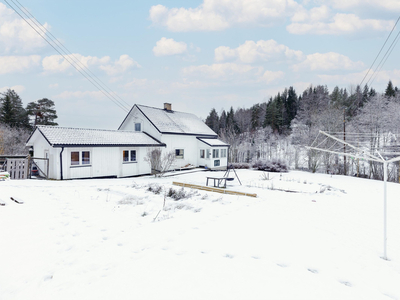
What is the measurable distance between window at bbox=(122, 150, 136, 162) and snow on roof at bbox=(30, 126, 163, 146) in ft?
2.53

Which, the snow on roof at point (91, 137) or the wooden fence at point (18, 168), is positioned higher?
the snow on roof at point (91, 137)

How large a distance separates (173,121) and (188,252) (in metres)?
19.9

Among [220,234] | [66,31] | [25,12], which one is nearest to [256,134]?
[66,31]

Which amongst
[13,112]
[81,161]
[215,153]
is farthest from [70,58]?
[13,112]

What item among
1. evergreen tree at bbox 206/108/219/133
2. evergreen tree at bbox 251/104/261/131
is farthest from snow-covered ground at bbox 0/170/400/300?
evergreen tree at bbox 206/108/219/133

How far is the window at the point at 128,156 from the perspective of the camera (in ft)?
55.7

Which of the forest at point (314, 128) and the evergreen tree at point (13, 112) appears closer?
the forest at point (314, 128)

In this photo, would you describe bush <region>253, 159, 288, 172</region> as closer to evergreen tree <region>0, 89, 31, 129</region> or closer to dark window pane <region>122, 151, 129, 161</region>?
dark window pane <region>122, 151, 129, 161</region>

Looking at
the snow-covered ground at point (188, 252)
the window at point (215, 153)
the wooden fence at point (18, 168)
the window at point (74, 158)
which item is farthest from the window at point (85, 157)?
the window at point (215, 153)

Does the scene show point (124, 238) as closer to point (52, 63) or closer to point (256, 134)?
point (52, 63)

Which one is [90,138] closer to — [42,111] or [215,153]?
[215,153]

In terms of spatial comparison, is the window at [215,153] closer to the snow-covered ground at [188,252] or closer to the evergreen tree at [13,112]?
the snow-covered ground at [188,252]

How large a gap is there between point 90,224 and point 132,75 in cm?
1865

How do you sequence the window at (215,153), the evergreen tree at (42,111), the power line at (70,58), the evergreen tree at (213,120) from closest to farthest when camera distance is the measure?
the power line at (70,58), the window at (215,153), the evergreen tree at (42,111), the evergreen tree at (213,120)
